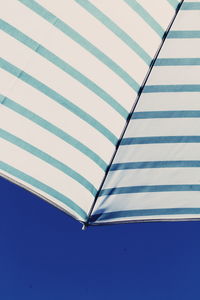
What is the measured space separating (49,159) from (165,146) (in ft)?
1.84

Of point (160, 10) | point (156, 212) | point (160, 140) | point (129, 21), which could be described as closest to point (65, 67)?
point (129, 21)

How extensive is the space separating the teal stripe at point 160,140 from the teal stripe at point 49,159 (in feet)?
0.86

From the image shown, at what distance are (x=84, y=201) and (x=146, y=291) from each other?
165 cm

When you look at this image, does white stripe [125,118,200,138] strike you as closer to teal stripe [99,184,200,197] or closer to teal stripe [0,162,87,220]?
teal stripe [99,184,200,197]

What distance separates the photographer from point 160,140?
2.16 metres

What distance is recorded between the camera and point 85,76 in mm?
1961

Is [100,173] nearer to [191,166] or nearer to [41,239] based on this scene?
[191,166]

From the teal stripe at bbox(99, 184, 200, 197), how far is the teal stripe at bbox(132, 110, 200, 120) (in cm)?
35

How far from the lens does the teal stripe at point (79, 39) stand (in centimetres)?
184

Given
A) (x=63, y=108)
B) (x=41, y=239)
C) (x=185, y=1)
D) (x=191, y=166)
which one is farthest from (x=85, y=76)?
(x=41, y=239)

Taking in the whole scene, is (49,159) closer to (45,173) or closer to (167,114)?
(45,173)

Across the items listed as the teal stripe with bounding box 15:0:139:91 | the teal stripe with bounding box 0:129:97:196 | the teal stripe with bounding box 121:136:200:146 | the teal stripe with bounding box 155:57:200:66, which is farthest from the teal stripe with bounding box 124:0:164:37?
the teal stripe with bounding box 0:129:97:196

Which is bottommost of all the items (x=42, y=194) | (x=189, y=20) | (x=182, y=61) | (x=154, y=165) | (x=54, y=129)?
(x=42, y=194)

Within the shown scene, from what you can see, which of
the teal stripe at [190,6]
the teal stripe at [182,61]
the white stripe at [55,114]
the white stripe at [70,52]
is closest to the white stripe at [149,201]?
the white stripe at [55,114]
